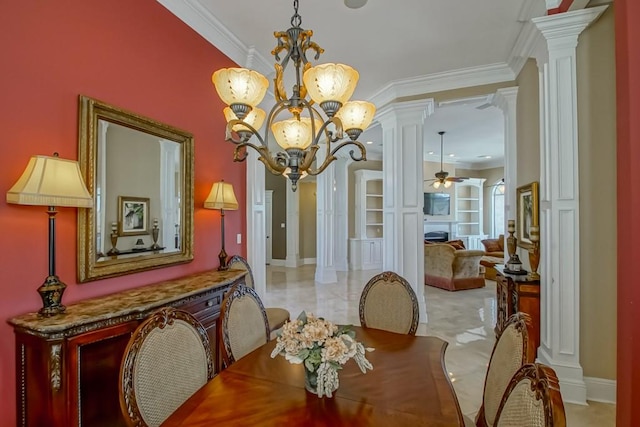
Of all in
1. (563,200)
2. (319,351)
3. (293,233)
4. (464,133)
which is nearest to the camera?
(319,351)

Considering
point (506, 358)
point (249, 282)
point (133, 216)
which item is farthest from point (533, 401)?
point (249, 282)

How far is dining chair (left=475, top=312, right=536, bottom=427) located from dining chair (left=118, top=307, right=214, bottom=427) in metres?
1.26

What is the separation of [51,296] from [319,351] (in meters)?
1.46

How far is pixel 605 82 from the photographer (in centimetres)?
250

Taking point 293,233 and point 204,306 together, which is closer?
point 204,306

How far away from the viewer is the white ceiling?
9.30 ft

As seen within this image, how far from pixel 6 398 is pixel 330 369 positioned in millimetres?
1674

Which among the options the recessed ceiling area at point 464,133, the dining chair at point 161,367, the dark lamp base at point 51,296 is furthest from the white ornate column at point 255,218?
the recessed ceiling area at point 464,133

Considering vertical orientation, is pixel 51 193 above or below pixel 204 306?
above

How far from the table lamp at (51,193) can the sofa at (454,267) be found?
5.77m

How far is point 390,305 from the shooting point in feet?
7.54

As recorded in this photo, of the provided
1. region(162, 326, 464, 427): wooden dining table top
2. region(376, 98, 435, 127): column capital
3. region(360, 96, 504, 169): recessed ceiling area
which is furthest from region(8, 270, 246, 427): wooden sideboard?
region(360, 96, 504, 169): recessed ceiling area

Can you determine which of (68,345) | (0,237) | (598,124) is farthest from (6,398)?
(598,124)

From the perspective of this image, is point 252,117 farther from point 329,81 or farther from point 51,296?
point 51,296
